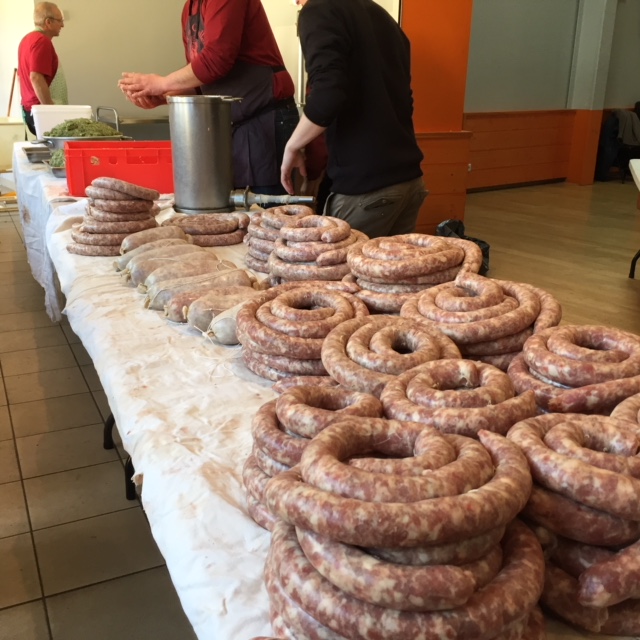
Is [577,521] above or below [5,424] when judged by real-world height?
above

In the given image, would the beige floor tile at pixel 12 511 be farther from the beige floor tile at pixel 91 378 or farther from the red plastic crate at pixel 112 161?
the red plastic crate at pixel 112 161

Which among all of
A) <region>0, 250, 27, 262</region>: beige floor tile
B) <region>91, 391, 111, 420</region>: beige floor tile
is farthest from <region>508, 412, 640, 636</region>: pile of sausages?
<region>0, 250, 27, 262</region>: beige floor tile

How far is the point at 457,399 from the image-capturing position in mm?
1182

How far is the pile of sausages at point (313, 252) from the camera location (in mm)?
2096

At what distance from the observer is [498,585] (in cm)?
86

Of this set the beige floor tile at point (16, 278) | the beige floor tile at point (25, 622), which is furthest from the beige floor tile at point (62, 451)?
the beige floor tile at point (16, 278)

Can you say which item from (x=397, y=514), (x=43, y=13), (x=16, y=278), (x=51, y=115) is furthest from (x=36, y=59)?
(x=397, y=514)

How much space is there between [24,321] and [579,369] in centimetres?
455

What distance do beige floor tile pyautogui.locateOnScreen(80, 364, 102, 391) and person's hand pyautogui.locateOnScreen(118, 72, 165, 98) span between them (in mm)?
1641

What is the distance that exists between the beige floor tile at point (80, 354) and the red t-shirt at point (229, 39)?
1928 mm

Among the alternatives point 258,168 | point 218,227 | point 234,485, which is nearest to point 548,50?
point 258,168

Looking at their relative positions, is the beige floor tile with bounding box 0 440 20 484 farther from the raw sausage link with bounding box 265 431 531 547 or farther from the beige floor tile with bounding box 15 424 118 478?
the raw sausage link with bounding box 265 431 531 547

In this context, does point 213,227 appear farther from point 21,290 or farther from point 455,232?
point 455,232

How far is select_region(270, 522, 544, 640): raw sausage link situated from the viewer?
2.66 feet
